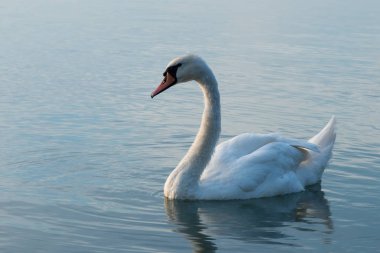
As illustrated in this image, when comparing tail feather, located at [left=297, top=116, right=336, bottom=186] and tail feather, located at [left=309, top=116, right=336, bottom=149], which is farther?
tail feather, located at [left=309, top=116, right=336, bottom=149]

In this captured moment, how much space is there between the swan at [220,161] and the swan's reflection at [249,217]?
103 mm

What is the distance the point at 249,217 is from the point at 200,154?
2.95 feet

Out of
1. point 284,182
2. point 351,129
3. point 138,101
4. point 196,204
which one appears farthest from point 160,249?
point 138,101

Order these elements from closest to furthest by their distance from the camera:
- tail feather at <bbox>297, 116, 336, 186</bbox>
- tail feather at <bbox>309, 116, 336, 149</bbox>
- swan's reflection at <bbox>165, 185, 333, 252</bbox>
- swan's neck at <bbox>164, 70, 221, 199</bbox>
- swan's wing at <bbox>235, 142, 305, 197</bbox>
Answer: swan's reflection at <bbox>165, 185, 333, 252</bbox> < swan's neck at <bbox>164, 70, 221, 199</bbox> < swan's wing at <bbox>235, 142, 305, 197</bbox> < tail feather at <bbox>297, 116, 336, 186</bbox> < tail feather at <bbox>309, 116, 336, 149</bbox>

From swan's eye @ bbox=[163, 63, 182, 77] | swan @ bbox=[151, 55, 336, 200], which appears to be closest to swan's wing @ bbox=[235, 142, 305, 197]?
swan @ bbox=[151, 55, 336, 200]

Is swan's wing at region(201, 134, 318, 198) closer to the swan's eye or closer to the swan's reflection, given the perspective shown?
the swan's reflection

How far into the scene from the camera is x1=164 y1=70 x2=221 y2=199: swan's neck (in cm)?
799

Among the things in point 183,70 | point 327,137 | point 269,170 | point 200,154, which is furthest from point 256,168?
point 327,137

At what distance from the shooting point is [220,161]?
8312 mm

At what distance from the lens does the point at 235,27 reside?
21.2 m

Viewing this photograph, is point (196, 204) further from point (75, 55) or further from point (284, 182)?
point (75, 55)

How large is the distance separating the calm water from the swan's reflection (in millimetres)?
→ 17

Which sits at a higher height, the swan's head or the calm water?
the swan's head

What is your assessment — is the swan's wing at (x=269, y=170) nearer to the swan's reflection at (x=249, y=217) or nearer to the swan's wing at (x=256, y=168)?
→ the swan's wing at (x=256, y=168)
